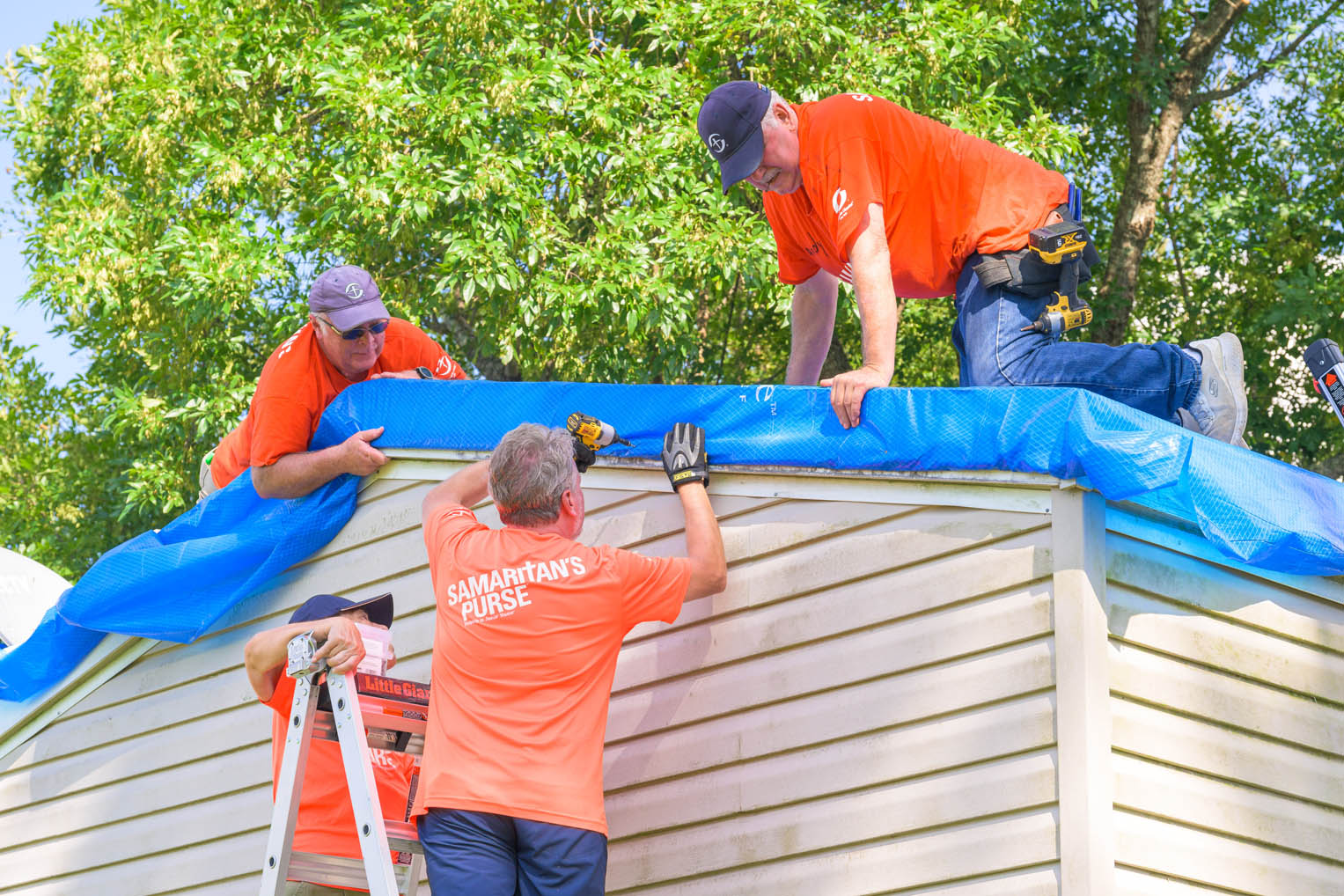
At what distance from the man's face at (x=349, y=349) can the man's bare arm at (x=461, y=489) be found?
1117mm

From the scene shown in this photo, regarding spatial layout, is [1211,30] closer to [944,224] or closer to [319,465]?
[944,224]

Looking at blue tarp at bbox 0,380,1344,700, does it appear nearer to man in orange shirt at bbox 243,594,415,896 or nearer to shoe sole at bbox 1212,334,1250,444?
shoe sole at bbox 1212,334,1250,444

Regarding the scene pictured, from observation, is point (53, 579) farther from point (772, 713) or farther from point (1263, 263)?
point (1263, 263)

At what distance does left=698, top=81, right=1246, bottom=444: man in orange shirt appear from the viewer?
4.19 m

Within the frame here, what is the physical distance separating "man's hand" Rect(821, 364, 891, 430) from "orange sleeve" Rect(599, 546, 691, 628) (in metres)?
0.65

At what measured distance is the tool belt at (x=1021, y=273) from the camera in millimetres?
4293

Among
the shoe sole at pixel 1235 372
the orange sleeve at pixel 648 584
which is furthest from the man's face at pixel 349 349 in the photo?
the shoe sole at pixel 1235 372

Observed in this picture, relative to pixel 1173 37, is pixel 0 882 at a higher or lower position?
lower

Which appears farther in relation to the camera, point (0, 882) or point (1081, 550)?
point (0, 882)

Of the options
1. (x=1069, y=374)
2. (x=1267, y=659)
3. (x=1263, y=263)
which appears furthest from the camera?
(x=1263, y=263)

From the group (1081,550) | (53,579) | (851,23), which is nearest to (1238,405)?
(1081,550)

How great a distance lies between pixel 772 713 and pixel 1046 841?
0.89 meters

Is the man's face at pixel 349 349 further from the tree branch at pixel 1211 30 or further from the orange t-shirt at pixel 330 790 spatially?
the tree branch at pixel 1211 30

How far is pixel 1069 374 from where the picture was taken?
421 centimetres
